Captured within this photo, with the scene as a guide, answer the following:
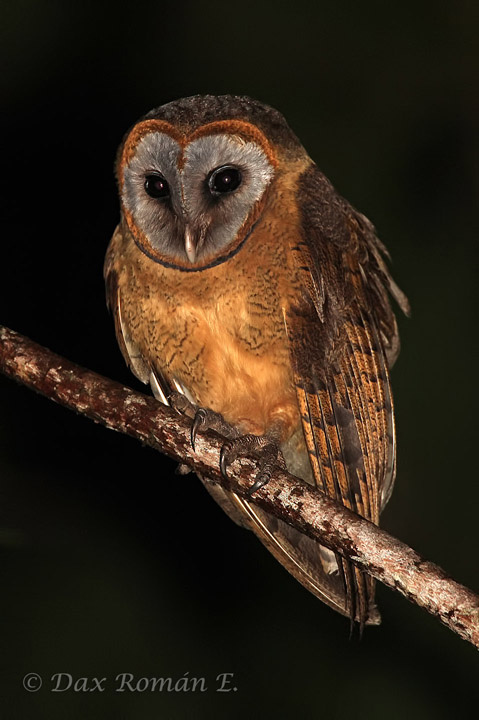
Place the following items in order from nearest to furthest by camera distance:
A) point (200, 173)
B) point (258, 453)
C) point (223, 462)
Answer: point (223, 462), point (258, 453), point (200, 173)

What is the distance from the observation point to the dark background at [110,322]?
328 centimetres

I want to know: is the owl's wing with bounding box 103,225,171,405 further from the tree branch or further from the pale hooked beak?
the tree branch

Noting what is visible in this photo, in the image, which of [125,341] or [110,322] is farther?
[110,322]

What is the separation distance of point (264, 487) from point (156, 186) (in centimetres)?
100

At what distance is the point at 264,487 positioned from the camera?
2020mm

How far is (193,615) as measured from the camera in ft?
11.3

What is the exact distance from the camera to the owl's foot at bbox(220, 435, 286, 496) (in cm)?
206

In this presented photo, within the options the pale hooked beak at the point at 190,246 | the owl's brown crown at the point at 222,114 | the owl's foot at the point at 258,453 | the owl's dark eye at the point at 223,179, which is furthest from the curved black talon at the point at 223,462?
the owl's brown crown at the point at 222,114

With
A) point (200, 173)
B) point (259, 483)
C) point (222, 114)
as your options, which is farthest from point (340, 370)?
point (222, 114)

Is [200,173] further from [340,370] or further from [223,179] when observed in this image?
[340,370]

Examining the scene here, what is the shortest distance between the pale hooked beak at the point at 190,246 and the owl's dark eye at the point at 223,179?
15cm

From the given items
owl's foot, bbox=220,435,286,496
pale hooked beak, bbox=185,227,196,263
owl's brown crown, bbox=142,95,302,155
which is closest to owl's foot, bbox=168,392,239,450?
owl's foot, bbox=220,435,286,496

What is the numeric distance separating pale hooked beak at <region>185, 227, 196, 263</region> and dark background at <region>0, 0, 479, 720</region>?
1.18 metres

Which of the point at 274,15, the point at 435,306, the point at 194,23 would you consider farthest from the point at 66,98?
the point at 435,306
